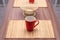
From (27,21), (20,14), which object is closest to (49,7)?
(20,14)

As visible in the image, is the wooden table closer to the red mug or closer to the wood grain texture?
the wood grain texture

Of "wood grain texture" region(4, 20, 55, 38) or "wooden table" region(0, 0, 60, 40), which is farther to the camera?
"wooden table" region(0, 0, 60, 40)

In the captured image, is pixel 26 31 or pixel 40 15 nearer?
pixel 26 31

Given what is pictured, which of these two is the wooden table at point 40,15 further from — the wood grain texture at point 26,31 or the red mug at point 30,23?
the red mug at point 30,23

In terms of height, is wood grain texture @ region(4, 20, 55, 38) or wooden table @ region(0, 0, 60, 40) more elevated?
wooden table @ region(0, 0, 60, 40)

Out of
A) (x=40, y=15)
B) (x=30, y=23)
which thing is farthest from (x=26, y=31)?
(x=40, y=15)

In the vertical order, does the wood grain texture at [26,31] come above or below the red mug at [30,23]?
below

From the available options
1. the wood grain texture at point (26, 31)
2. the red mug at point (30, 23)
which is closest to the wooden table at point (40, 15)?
the wood grain texture at point (26, 31)

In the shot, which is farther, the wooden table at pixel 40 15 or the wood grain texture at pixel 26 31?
the wooden table at pixel 40 15

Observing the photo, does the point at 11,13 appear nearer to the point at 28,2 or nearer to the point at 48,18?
the point at 28,2

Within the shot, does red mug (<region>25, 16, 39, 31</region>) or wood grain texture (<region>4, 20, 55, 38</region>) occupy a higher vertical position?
red mug (<region>25, 16, 39, 31</region>)

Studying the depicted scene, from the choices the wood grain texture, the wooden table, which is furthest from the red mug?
the wooden table

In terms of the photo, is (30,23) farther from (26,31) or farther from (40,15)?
(40,15)

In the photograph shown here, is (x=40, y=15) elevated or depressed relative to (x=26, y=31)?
elevated
